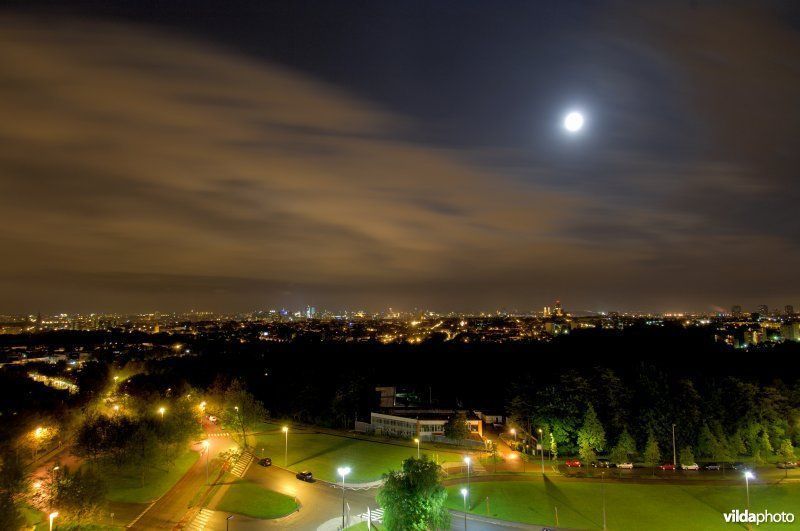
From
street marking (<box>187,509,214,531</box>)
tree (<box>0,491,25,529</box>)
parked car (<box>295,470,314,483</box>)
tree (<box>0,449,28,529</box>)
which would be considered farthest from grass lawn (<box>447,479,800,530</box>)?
tree (<box>0,449,28,529</box>)

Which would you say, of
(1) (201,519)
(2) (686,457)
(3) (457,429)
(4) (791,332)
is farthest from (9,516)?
(4) (791,332)

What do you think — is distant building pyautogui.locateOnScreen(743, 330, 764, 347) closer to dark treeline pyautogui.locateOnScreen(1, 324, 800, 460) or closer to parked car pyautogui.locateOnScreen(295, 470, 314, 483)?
dark treeline pyautogui.locateOnScreen(1, 324, 800, 460)

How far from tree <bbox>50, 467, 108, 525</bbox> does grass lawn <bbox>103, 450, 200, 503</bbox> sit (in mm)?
5577

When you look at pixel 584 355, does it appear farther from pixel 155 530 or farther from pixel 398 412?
pixel 155 530

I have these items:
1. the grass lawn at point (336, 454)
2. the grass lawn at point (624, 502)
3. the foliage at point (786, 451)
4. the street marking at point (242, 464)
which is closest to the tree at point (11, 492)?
the street marking at point (242, 464)

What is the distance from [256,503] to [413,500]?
8.98 metres

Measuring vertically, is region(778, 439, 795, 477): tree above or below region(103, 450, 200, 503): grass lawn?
above

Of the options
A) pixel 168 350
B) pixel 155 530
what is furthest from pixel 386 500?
pixel 168 350


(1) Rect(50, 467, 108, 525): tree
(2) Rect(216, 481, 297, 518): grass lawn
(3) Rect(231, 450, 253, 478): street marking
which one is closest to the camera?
(1) Rect(50, 467, 108, 525): tree

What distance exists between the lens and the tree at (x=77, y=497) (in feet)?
60.9

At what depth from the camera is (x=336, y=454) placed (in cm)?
3253

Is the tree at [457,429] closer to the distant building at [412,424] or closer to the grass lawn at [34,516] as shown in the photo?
the distant building at [412,424]

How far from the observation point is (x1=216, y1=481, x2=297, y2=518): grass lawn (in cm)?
2258

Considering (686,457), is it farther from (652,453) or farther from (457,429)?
(457,429)
